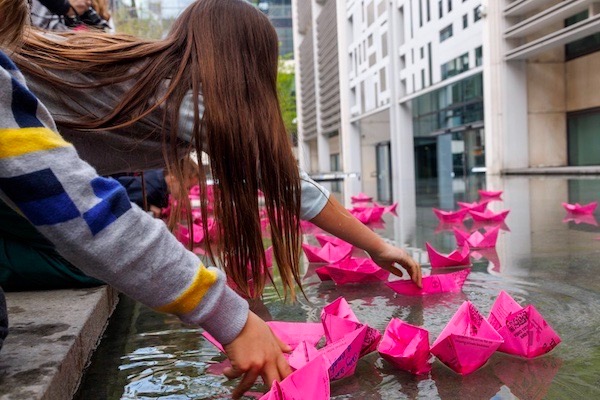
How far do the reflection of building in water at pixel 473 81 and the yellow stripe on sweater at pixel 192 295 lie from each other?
459 inches

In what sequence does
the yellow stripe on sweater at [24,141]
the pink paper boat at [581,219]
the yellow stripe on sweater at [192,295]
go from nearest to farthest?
the yellow stripe on sweater at [24,141], the yellow stripe on sweater at [192,295], the pink paper boat at [581,219]

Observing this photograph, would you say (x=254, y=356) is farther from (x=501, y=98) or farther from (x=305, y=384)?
(x=501, y=98)

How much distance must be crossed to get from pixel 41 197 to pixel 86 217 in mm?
75

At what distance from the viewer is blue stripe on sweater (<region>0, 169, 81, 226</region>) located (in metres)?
1.02

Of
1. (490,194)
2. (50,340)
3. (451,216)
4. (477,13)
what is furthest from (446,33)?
(50,340)

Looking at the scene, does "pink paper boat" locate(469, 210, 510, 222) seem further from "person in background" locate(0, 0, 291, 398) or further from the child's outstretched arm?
"person in background" locate(0, 0, 291, 398)

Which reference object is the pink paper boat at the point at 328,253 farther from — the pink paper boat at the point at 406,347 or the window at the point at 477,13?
the window at the point at 477,13

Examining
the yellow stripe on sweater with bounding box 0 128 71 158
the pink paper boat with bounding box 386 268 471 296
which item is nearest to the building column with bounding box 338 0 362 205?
the pink paper boat with bounding box 386 268 471 296

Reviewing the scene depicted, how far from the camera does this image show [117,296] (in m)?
2.61

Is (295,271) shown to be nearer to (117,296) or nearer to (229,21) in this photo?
(229,21)

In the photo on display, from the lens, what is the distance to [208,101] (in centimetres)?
171

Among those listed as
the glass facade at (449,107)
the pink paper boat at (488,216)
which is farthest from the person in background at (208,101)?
the glass facade at (449,107)

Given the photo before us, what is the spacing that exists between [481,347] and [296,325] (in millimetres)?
580

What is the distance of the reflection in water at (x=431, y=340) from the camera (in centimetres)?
159
